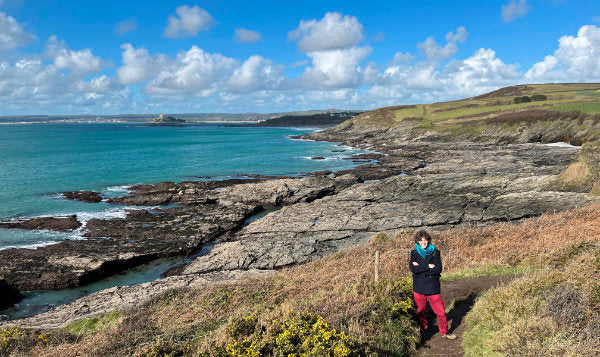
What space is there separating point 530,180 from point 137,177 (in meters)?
53.0

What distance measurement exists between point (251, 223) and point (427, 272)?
2473 cm

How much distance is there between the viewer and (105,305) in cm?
1803

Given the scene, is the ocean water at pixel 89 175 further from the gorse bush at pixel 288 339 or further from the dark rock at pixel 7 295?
the gorse bush at pixel 288 339

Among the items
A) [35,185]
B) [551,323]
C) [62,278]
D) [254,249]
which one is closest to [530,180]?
[254,249]

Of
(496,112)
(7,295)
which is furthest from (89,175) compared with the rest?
(496,112)

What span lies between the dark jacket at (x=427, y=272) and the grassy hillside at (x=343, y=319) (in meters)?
1.09

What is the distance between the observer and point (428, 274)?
896cm

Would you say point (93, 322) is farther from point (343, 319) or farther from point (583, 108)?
point (583, 108)

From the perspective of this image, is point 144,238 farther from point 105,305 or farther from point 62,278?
point 105,305

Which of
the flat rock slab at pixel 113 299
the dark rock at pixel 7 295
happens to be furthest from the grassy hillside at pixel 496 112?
the dark rock at pixel 7 295

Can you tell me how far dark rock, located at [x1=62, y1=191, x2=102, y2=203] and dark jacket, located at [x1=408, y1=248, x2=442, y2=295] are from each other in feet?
141

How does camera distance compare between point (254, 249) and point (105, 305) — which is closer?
point (105, 305)

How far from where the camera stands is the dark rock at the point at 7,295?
19936 mm

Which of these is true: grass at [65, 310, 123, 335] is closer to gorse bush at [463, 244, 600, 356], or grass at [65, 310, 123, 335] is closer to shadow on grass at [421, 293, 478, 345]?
shadow on grass at [421, 293, 478, 345]
